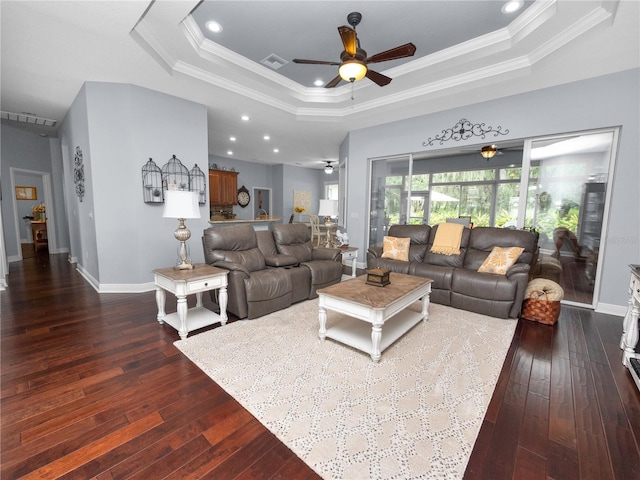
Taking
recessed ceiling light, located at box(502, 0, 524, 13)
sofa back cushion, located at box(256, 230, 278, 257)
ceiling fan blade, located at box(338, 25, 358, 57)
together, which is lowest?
sofa back cushion, located at box(256, 230, 278, 257)

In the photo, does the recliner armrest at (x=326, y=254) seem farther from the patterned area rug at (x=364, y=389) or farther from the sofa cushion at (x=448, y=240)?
the sofa cushion at (x=448, y=240)

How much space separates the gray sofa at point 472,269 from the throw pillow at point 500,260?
0.09 meters

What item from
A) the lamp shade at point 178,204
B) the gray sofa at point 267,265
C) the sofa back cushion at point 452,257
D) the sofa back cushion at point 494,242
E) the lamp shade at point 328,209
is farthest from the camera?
the lamp shade at point 328,209

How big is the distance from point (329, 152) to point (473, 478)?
7.83 m

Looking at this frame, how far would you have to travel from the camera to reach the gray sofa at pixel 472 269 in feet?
10.4

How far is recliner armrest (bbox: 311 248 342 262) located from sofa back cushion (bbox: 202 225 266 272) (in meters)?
0.87

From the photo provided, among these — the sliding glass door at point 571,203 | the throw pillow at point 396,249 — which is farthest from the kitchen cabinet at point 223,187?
the sliding glass door at point 571,203

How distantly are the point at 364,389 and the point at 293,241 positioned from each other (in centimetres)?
252

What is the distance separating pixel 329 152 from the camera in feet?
26.8

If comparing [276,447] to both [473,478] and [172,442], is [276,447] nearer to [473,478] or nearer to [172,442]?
[172,442]

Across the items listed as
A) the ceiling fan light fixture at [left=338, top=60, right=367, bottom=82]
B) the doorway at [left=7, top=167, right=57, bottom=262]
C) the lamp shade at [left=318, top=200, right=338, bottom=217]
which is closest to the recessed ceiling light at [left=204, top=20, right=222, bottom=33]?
the ceiling fan light fixture at [left=338, top=60, right=367, bottom=82]

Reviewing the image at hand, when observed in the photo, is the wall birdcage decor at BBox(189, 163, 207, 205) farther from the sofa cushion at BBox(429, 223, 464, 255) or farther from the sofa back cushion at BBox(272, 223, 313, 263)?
the sofa cushion at BBox(429, 223, 464, 255)

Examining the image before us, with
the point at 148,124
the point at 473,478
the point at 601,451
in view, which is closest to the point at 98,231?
the point at 148,124

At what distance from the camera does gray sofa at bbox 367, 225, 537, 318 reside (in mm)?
3160
